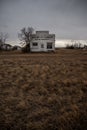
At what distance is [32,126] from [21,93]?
2.56 m

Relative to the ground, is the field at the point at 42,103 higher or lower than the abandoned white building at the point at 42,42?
lower

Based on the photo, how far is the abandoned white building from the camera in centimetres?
3694

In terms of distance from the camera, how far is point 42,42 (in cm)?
3684

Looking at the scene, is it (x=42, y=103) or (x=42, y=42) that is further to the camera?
(x=42, y=42)

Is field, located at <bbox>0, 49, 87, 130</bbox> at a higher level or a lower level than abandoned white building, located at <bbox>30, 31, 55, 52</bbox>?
lower

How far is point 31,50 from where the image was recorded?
123 ft

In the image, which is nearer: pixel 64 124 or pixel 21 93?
pixel 64 124

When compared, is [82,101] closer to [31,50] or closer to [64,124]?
[64,124]

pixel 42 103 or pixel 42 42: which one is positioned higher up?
pixel 42 42

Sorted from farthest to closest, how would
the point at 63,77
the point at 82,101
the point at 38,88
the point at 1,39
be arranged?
1. the point at 1,39
2. the point at 63,77
3. the point at 38,88
4. the point at 82,101

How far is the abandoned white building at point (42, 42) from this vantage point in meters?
36.9

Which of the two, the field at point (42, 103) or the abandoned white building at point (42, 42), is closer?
the field at point (42, 103)

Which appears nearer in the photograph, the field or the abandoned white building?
the field

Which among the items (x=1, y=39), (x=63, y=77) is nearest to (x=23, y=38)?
(x=1, y=39)
